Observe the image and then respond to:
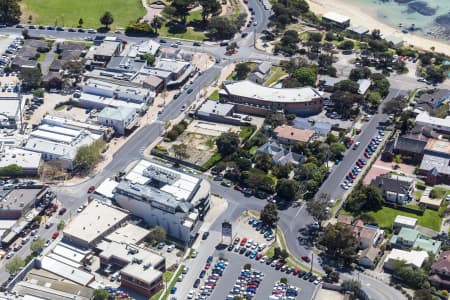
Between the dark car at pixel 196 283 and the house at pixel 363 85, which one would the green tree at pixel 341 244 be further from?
the house at pixel 363 85

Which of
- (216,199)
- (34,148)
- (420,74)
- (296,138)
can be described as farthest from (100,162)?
(420,74)

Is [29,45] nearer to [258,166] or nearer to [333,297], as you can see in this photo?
[258,166]

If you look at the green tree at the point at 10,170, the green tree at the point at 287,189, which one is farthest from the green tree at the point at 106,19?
the green tree at the point at 287,189

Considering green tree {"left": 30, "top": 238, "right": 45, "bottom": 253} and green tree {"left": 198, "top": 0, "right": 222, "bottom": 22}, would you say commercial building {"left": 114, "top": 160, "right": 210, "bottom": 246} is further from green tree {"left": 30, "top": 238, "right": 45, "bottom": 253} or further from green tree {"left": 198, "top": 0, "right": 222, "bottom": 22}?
green tree {"left": 198, "top": 0, "right": 222, "bottom": 22}

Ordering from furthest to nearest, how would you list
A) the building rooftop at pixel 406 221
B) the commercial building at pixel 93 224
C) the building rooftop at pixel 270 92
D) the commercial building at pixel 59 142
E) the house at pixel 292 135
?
the building rooftop at pixel 270 92 < the house at pixel 292 135 < the commercial building at pixel 59 142 < the building rooftop at pixel 406 221 < the commercial building at pixel 93 224

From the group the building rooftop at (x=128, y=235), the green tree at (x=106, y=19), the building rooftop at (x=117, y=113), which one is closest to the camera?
the building rooftop at (x=128, y=235)

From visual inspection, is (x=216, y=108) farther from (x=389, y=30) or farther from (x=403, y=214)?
(x=389, y=30)
